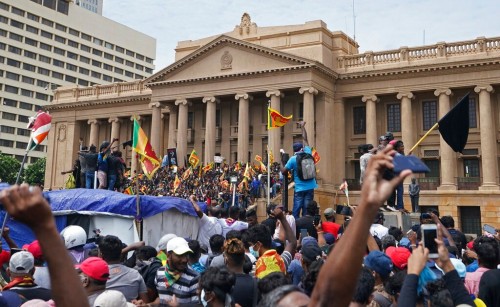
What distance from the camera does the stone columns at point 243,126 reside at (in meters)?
41.2

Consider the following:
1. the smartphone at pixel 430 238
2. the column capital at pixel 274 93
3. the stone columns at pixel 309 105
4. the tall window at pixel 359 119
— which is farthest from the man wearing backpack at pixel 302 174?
the tall window at pixel 359 119

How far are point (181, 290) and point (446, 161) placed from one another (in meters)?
35.6

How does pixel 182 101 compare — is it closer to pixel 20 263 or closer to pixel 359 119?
pixel 359 119

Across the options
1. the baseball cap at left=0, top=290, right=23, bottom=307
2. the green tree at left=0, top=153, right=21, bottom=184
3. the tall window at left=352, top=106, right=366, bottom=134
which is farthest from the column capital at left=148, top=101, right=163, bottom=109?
the baseball cap at left=0, top=290, right=23, bottom=307

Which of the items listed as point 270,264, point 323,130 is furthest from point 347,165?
point 270,264

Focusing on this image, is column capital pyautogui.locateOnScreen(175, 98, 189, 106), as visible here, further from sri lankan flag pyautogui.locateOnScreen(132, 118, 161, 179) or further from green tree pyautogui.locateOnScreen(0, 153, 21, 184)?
green tree pyautogui.locateOnScreen(0, 153, 21, 184)

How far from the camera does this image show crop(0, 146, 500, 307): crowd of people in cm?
224

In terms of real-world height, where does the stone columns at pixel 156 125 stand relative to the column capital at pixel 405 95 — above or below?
below

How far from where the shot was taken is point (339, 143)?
137 ft

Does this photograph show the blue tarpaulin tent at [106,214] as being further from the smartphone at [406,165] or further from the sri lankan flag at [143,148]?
the smartphone at [406,165]

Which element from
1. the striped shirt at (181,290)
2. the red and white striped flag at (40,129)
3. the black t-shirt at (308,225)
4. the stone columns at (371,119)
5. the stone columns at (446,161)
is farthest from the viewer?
the stone columns at (371,119)

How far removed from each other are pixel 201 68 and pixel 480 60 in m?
22.4

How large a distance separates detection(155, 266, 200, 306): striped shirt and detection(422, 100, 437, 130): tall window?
37628mm

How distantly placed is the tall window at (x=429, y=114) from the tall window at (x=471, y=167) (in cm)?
403
